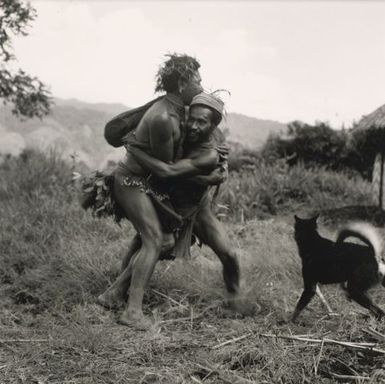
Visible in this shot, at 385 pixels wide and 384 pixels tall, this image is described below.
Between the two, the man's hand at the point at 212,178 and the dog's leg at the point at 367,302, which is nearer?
the dog's leg at the point at 367,302

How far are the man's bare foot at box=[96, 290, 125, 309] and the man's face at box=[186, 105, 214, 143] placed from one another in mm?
1540

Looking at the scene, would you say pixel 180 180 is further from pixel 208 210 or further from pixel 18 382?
pixel 18 382

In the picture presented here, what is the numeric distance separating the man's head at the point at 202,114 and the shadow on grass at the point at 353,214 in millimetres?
4198

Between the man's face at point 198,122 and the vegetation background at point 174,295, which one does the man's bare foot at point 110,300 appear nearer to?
the vegetation background at point 174,295

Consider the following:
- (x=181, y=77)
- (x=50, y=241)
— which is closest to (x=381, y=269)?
(x=181, y=77)

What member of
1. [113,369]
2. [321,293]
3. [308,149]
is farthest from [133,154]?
[308,149]

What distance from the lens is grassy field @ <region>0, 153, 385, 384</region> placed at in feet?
12.7

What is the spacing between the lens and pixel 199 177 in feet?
15.8

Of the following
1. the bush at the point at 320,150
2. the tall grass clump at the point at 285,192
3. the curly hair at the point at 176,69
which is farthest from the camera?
the bush at the point at 320,150

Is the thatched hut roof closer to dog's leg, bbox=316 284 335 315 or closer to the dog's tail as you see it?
dog's leg, bbox=316 284 335 315

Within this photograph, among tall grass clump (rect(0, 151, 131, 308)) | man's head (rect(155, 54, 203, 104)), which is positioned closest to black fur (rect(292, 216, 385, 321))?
man's head (rect(155, 54, 203, 104))

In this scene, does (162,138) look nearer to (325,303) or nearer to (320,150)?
(325,303)

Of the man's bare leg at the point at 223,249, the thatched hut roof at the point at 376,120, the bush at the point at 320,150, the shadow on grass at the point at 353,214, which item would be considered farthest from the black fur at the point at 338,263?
the bush at the point at 320,150

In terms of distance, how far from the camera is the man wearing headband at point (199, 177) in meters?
4.68
